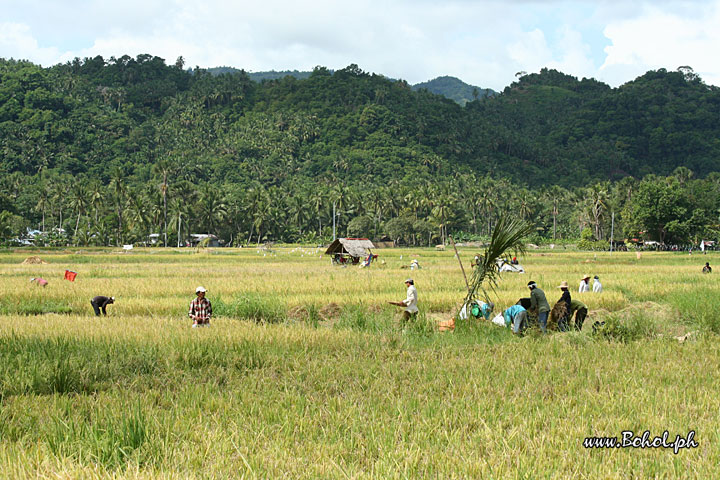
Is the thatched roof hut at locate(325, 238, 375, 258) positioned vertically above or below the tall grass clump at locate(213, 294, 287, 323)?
above

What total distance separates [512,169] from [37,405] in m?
179

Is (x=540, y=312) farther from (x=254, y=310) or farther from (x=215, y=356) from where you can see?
(x=254, y=310)

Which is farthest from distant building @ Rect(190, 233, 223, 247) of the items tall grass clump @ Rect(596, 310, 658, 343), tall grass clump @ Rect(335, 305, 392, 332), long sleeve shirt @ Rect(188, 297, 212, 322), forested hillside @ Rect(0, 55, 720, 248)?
tall grass clump @ Rect(596, 310, 658, 343)

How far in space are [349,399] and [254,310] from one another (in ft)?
28.8

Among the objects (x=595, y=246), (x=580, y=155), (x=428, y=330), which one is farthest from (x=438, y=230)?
(x=580, y=155)

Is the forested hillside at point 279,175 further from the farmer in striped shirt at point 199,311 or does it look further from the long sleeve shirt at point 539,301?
the farmer in striped shirt at point 199,311

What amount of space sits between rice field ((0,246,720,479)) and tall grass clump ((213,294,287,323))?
1.84m

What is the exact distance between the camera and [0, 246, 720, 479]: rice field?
15.9ft

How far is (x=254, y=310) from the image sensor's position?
1506cm

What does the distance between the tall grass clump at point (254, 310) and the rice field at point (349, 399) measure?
184 centimetres

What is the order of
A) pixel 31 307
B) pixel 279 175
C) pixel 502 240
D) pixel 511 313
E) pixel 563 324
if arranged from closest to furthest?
pixel 502 240 → pixel 511 313 → pixel 563 324 → pixel 31 307 → pixel 279 175

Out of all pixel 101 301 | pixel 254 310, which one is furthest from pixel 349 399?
pixel 101 301

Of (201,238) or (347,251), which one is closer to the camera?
(347,251)

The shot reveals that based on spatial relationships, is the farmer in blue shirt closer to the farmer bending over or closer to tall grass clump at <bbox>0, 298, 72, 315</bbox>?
the farmer bending over
